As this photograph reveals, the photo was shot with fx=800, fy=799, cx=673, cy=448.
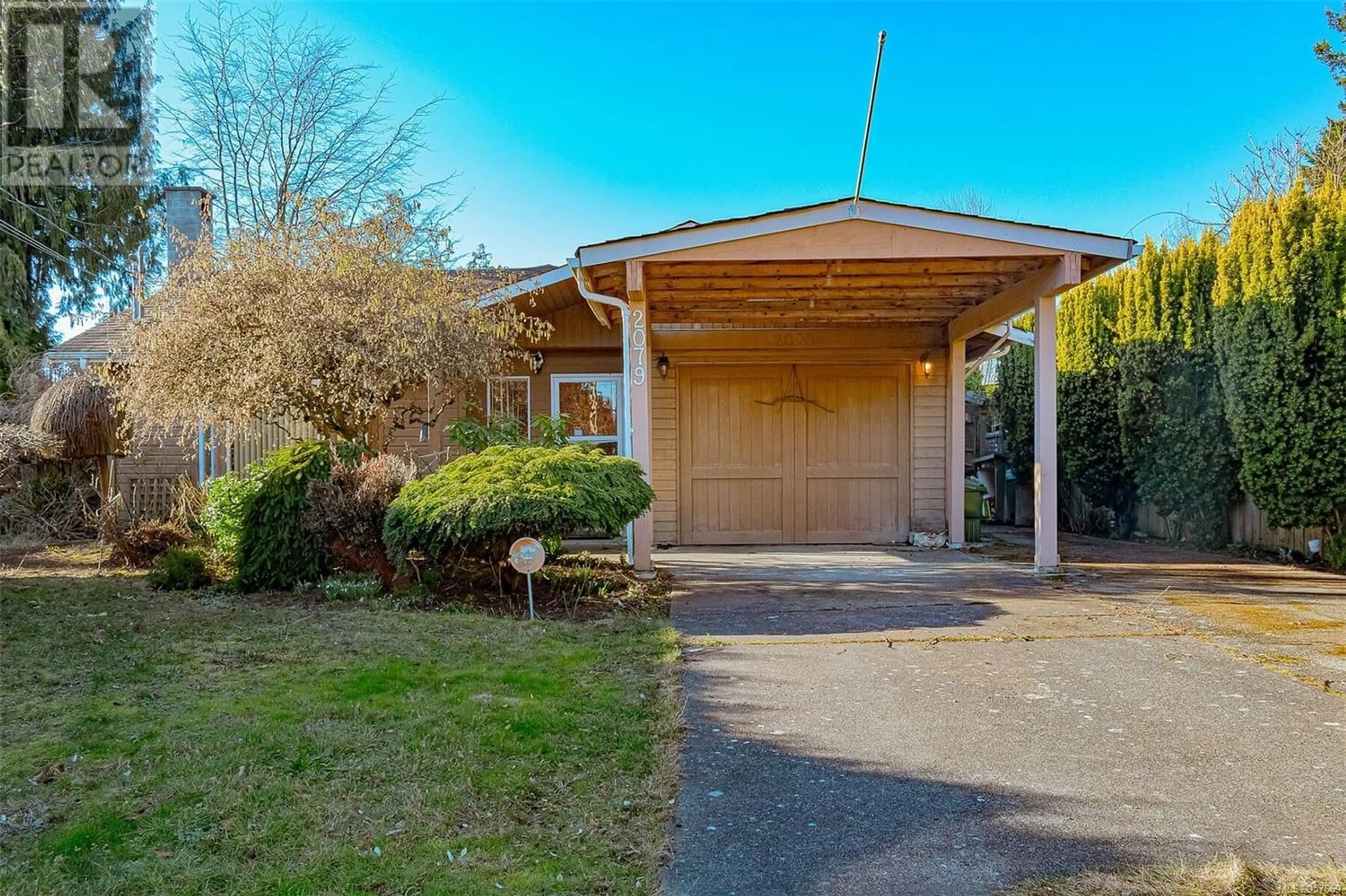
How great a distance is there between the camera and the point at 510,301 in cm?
851

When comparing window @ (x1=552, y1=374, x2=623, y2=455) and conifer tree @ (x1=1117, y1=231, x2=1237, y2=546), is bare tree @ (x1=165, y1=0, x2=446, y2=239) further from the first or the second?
conifer tree @ (x1=1117, y1=231, x2=1237, y2=546)

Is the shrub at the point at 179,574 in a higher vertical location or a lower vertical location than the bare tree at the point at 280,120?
lower

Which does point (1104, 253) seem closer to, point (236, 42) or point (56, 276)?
point (236, 42)

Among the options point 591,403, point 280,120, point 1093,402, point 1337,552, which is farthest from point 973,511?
point 280,120

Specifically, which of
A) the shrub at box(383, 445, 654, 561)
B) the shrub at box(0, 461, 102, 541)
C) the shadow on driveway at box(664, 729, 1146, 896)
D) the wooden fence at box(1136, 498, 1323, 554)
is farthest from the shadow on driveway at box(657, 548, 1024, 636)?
the shrub at box(0, 461, 102, 541)

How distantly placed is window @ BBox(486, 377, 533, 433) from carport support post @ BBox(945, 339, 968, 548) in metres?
5.23

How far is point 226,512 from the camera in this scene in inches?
307

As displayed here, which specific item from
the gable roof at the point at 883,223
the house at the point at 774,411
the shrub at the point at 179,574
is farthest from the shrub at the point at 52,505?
the gable roof at the point at 883,223

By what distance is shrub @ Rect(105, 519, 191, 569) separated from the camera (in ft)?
25.7

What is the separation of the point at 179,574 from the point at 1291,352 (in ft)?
34.1

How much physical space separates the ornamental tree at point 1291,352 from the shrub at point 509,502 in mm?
6450

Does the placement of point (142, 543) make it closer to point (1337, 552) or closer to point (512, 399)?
point (512, 399)

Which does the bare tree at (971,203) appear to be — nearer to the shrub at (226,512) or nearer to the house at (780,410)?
the house at (780,410)

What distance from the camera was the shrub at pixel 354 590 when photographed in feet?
20.3
